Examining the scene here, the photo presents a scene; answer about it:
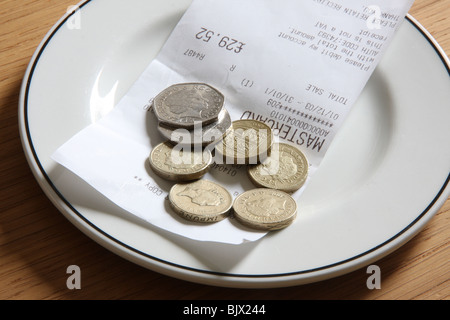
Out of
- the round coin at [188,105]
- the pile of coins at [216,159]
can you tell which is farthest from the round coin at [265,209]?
the round coin at [188,105]

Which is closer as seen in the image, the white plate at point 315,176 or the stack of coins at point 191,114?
the white plate at point 315,176

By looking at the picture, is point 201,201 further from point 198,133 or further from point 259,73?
point 259,73

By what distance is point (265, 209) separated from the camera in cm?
58

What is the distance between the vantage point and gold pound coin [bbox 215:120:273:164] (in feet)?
2.11

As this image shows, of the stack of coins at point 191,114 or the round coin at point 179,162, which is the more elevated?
the stack of coins at point 191,114

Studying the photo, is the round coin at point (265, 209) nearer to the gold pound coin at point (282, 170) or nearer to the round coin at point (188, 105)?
the gold pound coin at point (282, 170)

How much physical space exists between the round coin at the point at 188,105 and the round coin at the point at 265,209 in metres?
0.12

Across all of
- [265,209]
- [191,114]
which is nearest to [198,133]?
[191,114]

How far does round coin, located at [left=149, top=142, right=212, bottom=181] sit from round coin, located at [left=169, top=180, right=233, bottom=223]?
0.04ft

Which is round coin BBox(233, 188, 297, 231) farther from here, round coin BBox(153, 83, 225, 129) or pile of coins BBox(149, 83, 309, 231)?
round coin BBox(153, 83, 225, 129)

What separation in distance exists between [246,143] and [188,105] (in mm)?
87

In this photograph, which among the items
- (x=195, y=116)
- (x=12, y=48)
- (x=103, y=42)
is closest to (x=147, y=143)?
(x=195, y=116)

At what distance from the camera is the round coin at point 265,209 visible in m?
0.57

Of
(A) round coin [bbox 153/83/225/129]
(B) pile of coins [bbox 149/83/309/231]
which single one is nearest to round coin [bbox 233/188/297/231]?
(B) pile of coins [bbox 149/83/309/231]
